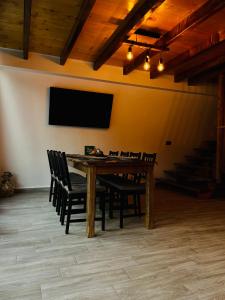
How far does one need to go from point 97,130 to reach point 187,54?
2.50 m

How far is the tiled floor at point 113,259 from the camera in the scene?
5.64 feet

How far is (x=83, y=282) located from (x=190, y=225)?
186 cm

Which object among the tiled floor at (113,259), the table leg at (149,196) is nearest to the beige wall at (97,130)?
the tiled floor at (113,259)

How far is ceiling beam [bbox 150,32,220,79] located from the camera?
387 cm

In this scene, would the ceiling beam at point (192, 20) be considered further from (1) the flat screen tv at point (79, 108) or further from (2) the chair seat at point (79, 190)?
(2) the chair seat at point (79, 190)

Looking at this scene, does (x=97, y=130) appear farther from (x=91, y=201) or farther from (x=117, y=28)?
(x=91, y=201)

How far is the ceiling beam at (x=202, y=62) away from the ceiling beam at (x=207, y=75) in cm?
34

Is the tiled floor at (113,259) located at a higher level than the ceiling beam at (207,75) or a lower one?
lower

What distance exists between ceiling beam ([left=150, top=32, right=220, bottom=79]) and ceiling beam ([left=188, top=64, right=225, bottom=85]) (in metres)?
1.02

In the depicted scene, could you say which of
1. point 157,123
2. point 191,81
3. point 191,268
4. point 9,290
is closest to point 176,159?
point 157,123

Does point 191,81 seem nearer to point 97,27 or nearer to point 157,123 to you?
point 157,123

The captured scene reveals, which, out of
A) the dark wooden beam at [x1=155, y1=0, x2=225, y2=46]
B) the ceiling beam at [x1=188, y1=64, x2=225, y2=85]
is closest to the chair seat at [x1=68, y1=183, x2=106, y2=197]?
the dark wooden beam at [x1=155, y1=0, x2=225, y2=46]

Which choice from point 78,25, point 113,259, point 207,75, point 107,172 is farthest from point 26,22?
point 207,75

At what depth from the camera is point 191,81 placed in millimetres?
6078
